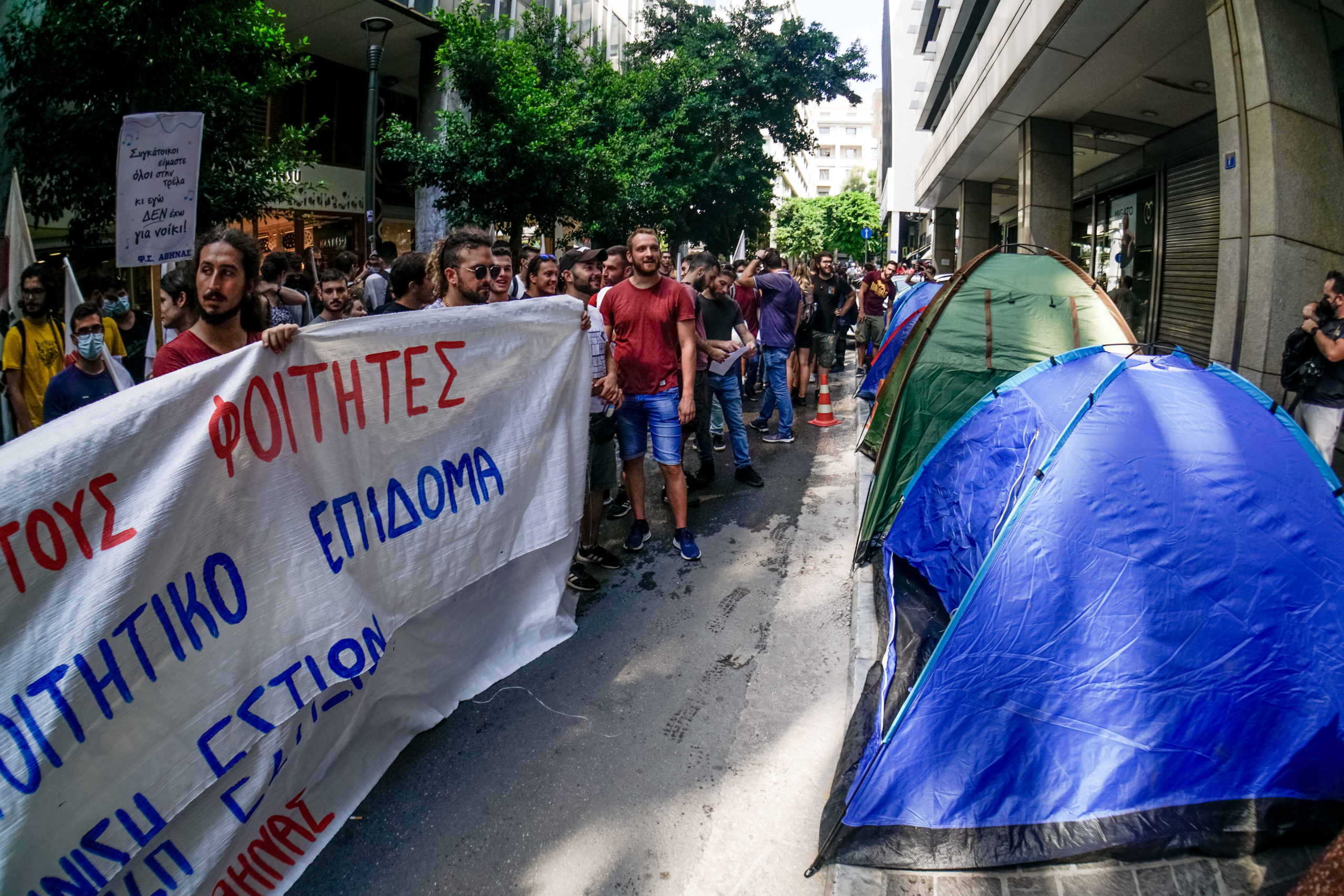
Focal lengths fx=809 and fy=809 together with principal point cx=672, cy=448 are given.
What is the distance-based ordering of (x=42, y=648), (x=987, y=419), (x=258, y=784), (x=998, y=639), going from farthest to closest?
(x=987, y=419) < (x=998, y=639) < (x=258, y=784) < (x=42, y=648)

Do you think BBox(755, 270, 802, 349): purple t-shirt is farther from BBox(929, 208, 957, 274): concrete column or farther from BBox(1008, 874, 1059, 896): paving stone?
BBox(929, 208, 957, 274): concrete column

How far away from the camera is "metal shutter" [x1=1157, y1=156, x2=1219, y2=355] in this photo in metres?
12.1

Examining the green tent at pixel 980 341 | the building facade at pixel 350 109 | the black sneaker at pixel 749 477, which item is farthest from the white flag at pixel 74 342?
the building facade at pixel 350 109

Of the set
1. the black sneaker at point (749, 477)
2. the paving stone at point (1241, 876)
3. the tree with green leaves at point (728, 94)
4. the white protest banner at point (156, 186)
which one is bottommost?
the paving stone at point (1241, 876)

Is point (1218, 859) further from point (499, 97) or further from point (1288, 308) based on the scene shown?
point (499, 97)

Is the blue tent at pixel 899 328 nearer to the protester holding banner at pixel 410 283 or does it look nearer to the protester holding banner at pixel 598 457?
the protester holding banner at pixel 598 457

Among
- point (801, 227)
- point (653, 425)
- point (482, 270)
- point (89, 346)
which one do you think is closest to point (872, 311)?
point (653, 425)

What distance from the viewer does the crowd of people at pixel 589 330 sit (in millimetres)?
3088

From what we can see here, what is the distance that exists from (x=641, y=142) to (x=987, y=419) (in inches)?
785

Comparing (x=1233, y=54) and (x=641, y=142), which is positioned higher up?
(x=641, y=142)

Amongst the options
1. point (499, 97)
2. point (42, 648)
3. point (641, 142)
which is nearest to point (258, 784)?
point (42, 648)

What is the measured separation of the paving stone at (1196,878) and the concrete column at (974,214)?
918 inches

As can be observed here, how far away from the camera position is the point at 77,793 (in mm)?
1817

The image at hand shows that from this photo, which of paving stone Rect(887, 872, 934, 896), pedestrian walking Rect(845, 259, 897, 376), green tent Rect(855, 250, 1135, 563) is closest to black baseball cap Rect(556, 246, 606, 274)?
green tent Rect(855, 250, 1135, 563)
